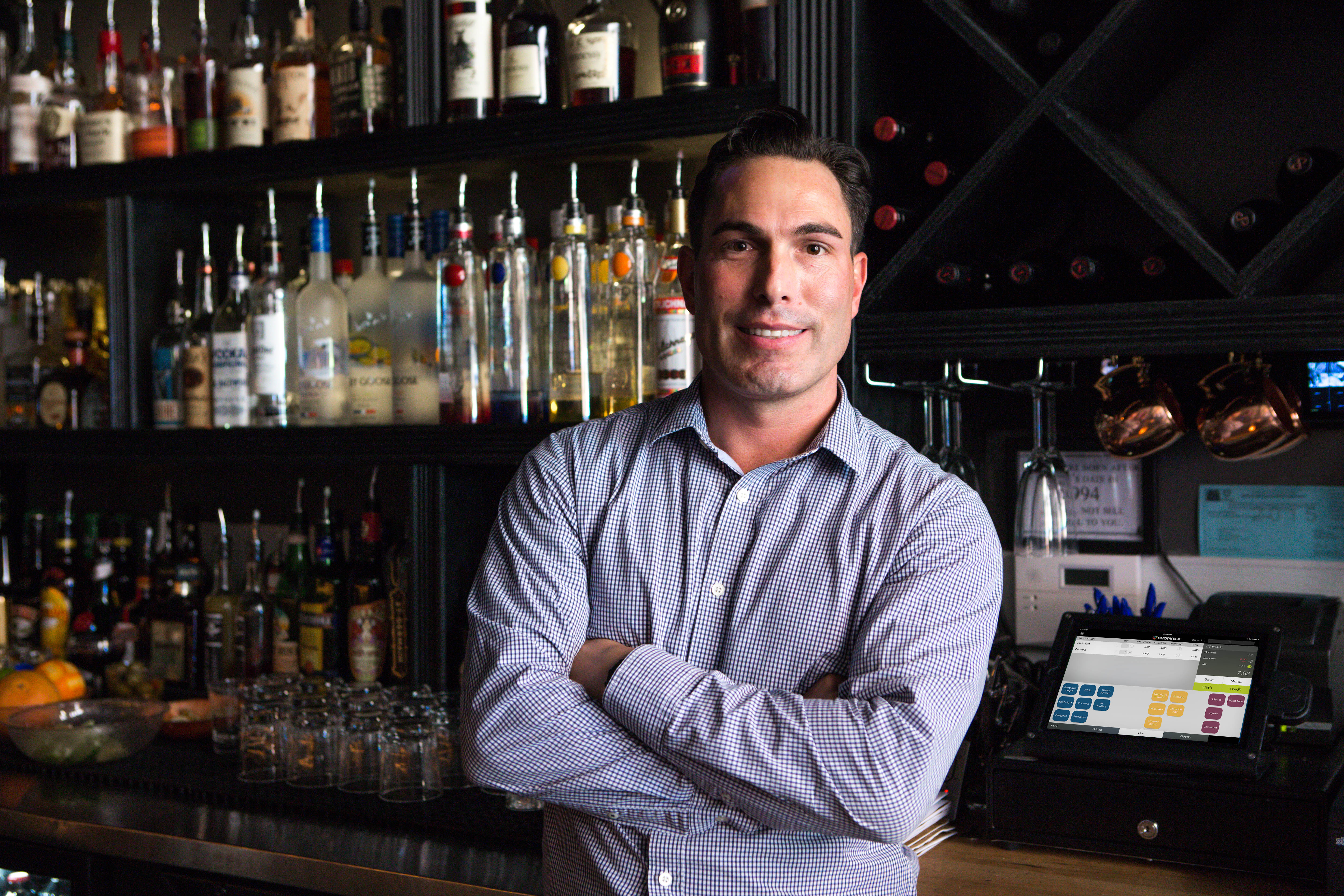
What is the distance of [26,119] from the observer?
2375 millimetres

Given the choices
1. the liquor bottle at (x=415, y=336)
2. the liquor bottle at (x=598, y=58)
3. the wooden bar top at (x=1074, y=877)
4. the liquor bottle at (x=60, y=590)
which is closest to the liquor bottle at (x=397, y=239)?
the liquor bottle at (x=415, y=336)

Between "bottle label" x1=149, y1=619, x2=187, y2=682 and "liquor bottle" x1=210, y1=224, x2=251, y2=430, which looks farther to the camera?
"bottle label" x1=149, y1=619, x2=187, y2=682

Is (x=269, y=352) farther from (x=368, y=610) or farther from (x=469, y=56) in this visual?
(x=469, y=56)

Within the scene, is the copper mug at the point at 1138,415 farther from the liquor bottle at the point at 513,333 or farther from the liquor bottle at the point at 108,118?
the liquor bottle at the point at 108,118

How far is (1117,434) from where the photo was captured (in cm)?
176

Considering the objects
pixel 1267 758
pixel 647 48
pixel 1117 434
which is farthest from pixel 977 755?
pixel 647 48

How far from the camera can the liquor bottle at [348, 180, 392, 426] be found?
206cm

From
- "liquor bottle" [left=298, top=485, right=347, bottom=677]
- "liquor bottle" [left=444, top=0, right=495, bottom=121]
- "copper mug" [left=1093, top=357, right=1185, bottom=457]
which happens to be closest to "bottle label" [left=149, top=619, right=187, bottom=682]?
"liquor bottle" [left=298, top=485, right=347, bottom=677]

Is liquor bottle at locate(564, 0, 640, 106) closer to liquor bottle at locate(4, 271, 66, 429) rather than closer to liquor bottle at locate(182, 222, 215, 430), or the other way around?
liquor bottle at locate(182, 222, 215, 430)

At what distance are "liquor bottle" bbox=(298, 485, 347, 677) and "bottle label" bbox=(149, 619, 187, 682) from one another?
0.31 metres

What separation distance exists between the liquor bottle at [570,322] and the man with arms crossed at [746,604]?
17.7 inches

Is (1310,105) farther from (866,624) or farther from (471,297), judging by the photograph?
(471,297)

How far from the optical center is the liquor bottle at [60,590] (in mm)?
2465

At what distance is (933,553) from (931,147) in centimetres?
71
